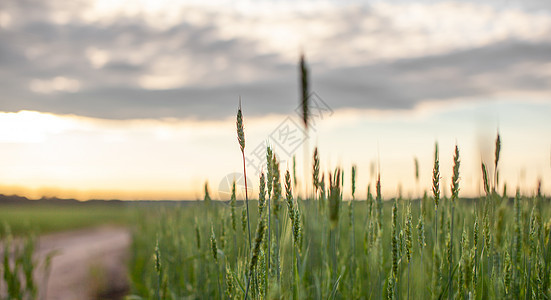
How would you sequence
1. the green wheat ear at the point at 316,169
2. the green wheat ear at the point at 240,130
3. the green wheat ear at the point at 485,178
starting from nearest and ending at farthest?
the green wheat ear at the point at 240,130 → the green wheat ear at the point at 316,169 → the green wheat ear at the point at 485,178

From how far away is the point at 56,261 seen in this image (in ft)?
29.3

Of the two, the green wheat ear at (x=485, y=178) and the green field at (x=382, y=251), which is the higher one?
the green wheat ear at (x=485, y=178)

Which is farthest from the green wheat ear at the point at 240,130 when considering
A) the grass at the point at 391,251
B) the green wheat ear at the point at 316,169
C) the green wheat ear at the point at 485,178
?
the green wheat ear at the point at 485,178

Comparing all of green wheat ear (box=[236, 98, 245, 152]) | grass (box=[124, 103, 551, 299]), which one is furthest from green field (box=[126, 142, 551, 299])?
green wheat ear (box=[236, 98, 245, 152])

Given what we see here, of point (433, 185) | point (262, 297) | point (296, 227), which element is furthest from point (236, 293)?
point (433, 185)

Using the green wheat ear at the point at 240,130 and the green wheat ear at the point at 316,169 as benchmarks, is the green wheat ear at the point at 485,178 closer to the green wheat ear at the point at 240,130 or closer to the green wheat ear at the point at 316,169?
the green wheat ear at the point at 316,169

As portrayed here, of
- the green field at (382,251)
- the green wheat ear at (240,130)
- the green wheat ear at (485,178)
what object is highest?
the green wheat ear at (240,130)

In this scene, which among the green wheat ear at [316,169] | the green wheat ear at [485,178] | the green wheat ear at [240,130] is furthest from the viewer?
the green wheat ear at [485,178]

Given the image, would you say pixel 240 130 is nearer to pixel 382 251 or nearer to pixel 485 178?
pixel 485 178

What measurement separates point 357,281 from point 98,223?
27067 millimetres

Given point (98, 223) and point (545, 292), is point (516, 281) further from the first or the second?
point (98, 223)

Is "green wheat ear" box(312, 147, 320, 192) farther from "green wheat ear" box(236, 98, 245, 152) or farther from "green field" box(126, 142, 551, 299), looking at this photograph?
"green wheat ear" box(236, 98, 245, 152)

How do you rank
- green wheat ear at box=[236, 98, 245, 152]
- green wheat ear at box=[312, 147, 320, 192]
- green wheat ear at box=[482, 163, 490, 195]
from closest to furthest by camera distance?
green wheat ear at box=[236, 98, 245, 152] < green wheat ear at box=[312, 147, 320, 192] < green wheat ear at box=[482, 163, 490, 195]

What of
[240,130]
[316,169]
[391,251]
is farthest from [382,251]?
[240,130]
